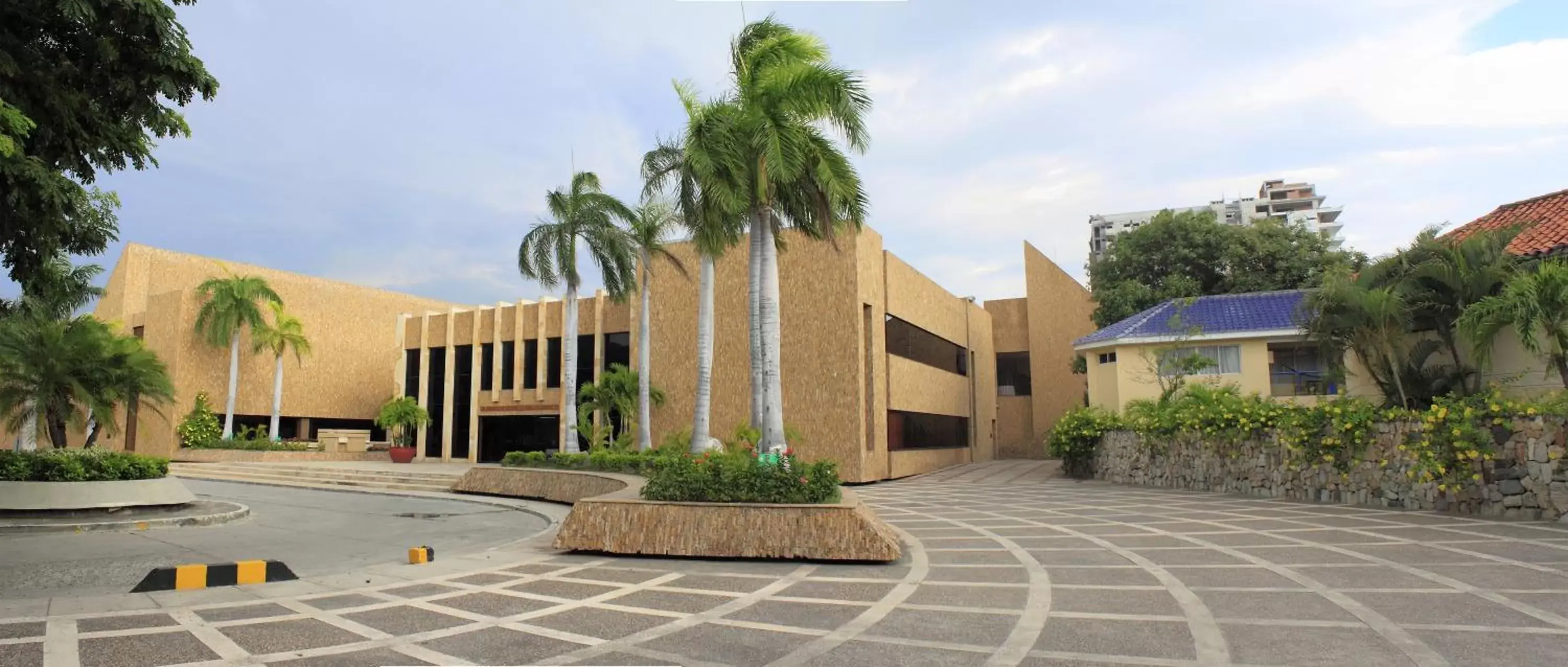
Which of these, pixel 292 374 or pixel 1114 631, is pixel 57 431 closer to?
pixel 292 374

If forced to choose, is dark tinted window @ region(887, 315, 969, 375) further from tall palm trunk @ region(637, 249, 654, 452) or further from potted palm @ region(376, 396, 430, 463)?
potted palm @ region(376, 396, 430, 463)

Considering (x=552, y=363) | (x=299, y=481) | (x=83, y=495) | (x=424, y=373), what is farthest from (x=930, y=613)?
(x=424, y=373)

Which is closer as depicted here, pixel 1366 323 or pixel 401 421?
pixel 1366 323

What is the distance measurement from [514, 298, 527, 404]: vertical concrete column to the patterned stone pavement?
20928 millimetres

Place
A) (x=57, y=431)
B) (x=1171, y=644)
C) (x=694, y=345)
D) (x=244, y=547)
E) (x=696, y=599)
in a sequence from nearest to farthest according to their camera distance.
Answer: (x=1171, y=644) → (x=696, y=599) → (x=244, y=547) → (x=57, y=431) → (x=694, y=345)

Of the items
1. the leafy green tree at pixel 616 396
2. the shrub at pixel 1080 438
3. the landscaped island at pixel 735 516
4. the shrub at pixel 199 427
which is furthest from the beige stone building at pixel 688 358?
the landscaped island at pixel 735 516

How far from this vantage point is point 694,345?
24.5 metres

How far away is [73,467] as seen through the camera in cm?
1390

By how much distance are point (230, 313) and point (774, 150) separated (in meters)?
28.7

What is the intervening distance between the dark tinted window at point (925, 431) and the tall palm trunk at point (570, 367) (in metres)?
8.98

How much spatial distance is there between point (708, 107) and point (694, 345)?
12280mm

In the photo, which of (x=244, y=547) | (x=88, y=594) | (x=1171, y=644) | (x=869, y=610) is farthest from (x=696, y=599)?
(x=244, y=547)

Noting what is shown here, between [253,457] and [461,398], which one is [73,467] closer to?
[253,457]

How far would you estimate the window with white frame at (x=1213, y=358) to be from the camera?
24141 mm
